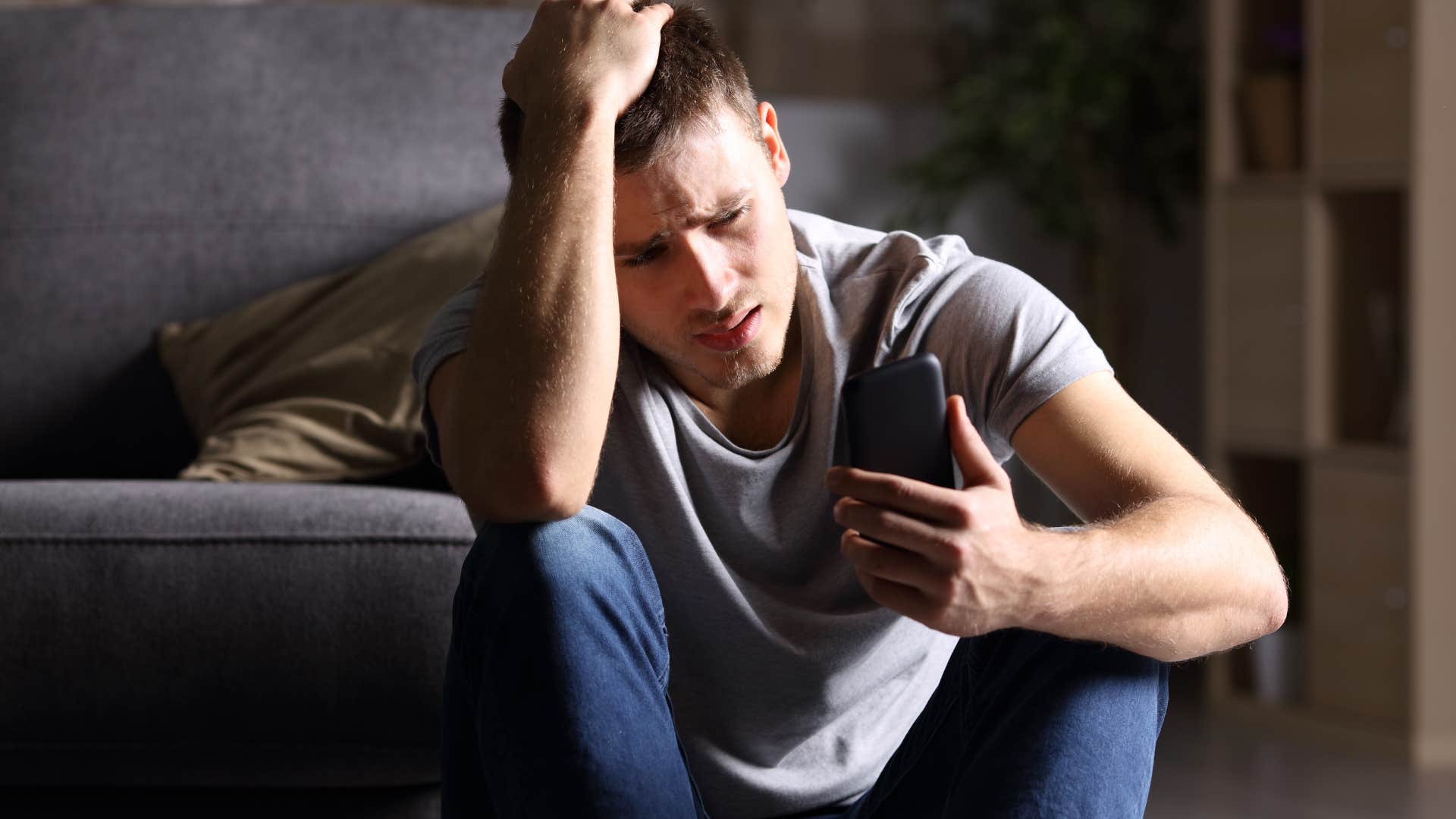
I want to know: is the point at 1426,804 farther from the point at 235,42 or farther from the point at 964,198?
the point at 235,42

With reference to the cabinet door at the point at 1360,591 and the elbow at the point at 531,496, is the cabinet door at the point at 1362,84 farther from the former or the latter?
the elbow at the point at 531,496

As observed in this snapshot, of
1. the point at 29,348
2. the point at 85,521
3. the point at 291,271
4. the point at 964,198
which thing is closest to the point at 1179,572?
the point at 85,521

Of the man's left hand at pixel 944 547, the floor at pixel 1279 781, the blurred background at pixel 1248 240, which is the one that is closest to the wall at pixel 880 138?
the blurred background at pixel 1248 240

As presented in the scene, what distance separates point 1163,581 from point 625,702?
34cm

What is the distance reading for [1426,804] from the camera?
2.03 m

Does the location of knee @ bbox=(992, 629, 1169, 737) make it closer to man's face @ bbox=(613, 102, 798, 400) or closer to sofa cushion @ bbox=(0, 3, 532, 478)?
man's face @ bbox=(613, 102, 798, 400)

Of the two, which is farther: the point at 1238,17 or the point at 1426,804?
the point at 1238,17

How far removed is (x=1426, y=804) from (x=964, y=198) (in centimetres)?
160

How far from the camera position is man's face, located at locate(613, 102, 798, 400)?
109 centimetres

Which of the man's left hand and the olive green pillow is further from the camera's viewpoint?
the olive green pillow

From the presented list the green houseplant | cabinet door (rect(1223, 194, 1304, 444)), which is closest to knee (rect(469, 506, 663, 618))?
cabinet door (rect(1223, 194, 1304, 444))

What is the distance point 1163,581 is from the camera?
895 millimetres

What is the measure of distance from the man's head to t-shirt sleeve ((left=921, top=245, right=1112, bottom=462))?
128mm

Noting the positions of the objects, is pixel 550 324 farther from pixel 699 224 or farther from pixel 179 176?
pixel 179 176
